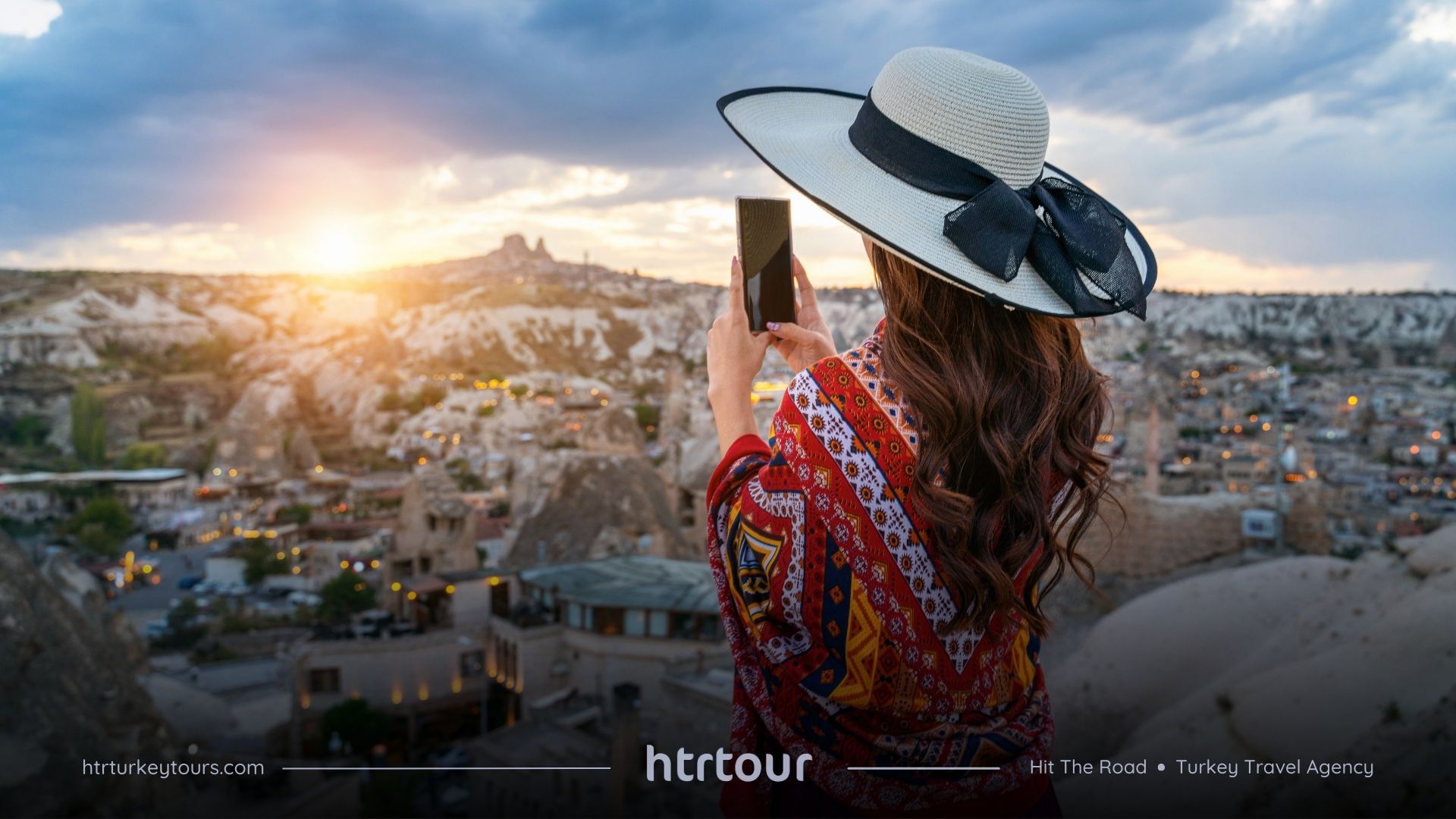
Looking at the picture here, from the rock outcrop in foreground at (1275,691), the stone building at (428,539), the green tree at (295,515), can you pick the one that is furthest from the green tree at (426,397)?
the rock outcrop in foreground at (1275,691)

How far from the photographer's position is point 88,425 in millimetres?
12102

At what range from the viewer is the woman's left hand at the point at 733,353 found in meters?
0.80

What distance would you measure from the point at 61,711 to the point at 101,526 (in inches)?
363

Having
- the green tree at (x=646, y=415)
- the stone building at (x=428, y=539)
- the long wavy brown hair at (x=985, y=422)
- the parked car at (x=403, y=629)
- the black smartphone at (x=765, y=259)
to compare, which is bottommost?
the parked car at (x=403, y=629)

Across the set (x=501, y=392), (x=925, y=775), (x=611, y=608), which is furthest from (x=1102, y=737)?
(x=501, y=392)

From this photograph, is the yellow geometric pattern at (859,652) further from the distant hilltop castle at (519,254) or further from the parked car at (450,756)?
the distant hilltop castle at (519,254)

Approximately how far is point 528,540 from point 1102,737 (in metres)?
5.41

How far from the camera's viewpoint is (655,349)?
2573cm

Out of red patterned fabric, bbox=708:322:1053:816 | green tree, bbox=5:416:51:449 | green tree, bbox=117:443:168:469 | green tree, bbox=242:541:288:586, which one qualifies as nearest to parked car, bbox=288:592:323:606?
green tree, bbox=242:541:288:586

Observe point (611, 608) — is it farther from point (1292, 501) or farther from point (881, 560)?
A: point (1292, 501)

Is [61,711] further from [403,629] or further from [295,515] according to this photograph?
[295,515]

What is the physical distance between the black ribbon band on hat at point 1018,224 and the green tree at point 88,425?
14.0 meters

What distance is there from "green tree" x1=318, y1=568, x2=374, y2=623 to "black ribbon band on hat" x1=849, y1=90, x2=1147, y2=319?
26.6 ft

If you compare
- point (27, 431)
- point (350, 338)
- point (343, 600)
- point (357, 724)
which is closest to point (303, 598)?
point (343, 600)
